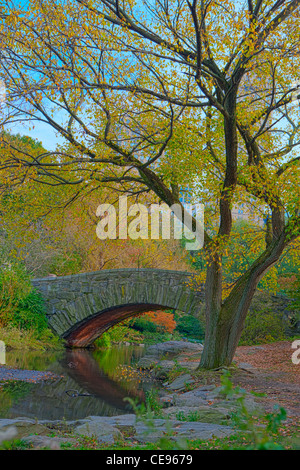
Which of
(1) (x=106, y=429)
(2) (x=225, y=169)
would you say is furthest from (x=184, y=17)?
(1) (x=106, y=429)

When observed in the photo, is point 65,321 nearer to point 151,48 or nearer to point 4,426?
point 151,48

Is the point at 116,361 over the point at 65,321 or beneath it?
beneath

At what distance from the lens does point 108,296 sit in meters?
14.7

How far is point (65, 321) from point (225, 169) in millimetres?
9188

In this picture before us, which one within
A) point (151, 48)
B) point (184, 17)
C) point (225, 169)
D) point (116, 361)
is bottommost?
point (116, 361)

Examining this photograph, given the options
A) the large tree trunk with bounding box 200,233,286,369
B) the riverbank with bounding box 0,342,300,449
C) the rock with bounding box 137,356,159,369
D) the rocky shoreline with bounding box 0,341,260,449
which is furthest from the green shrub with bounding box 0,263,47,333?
the large tree trunk with bounding box 200,233,286,369

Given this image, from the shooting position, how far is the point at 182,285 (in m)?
13.2

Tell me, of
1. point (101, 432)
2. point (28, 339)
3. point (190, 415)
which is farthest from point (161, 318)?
point (101, 432)

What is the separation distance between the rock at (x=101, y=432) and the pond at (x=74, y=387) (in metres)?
0.34

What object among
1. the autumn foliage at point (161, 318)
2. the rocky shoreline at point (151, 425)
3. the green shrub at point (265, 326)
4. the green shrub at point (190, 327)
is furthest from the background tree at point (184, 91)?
the green shrub at point (190, 327)

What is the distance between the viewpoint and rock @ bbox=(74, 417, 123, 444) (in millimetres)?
3992

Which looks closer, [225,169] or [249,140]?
[249,140]
